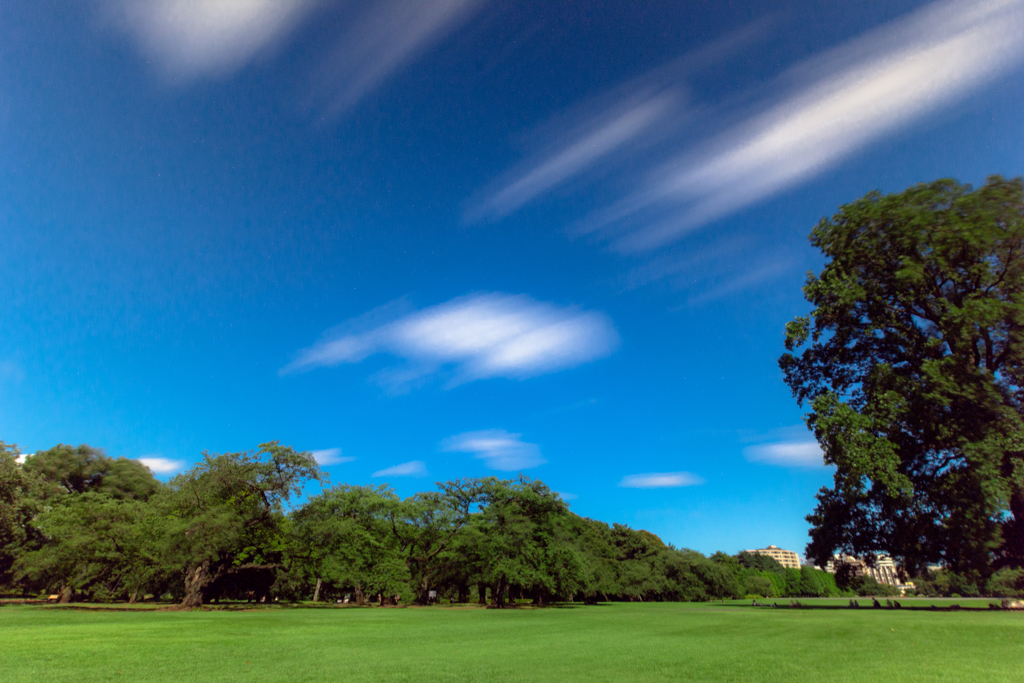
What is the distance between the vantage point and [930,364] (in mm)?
19688

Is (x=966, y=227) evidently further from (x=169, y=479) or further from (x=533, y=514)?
(x=169, y=479)

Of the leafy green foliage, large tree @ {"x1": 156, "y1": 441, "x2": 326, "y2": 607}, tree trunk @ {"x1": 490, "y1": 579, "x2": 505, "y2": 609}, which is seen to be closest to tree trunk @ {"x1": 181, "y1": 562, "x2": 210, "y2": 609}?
large tree @ {"x1": 156, "y1": 441, "x2": 326, "y2": 607}

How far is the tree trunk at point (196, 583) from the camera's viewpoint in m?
33.5

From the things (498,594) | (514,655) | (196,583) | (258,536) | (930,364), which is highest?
(930,364)

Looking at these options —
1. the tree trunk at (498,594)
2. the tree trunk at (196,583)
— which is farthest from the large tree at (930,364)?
the tree trunk at (196,583)

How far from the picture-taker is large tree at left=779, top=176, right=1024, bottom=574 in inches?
754

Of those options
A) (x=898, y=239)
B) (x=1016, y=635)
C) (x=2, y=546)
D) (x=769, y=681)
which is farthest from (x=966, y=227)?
(x=2, y=546)

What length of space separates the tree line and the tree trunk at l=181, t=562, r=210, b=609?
77 millimetres

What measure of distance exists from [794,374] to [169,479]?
41.3 meters

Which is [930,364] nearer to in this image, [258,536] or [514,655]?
[514,655]

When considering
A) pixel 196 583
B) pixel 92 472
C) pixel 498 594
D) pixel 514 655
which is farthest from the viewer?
pixel 92 472

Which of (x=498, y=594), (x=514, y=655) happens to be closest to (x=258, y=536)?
(x=498, y=594)

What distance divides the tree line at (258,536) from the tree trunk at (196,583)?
77 mm

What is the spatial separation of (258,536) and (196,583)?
537 centimetres
